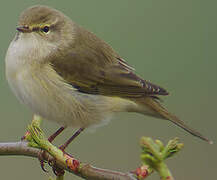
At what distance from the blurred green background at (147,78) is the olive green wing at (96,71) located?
1067 mm

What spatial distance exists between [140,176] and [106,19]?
3695 millimetres

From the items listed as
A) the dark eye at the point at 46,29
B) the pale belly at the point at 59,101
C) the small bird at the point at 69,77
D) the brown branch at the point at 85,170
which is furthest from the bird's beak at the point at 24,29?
the brown branch at the point at 85,170

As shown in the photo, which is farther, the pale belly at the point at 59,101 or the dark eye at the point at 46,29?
the dark eye at the point at 46,29

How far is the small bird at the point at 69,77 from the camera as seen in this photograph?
3.28m

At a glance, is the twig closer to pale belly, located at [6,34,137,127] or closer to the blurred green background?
pale belly, located at [6,34,137,127]

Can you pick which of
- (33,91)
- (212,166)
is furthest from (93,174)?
(212,166)

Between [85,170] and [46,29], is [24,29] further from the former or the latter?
[85,170]

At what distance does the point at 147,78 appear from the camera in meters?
5.21

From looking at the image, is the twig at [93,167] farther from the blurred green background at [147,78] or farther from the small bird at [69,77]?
the blurred green background at [147,78]

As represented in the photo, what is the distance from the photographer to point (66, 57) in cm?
→ 356

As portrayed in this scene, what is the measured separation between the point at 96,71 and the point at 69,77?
26 cm

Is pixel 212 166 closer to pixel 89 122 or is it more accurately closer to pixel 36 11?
pixel 89 122

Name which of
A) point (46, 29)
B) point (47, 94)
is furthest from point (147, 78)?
point (47, 94)

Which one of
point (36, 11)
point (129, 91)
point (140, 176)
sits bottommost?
point (129, 91)
